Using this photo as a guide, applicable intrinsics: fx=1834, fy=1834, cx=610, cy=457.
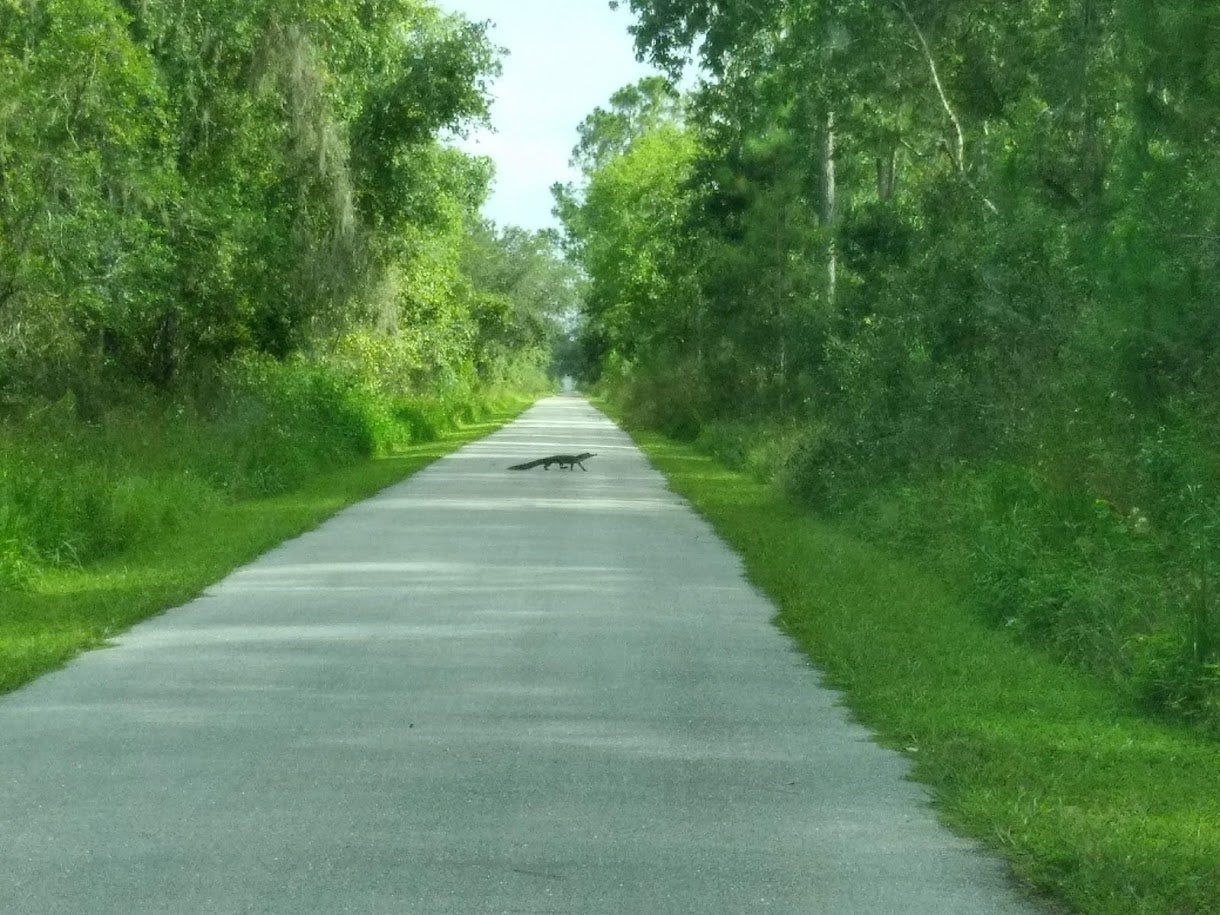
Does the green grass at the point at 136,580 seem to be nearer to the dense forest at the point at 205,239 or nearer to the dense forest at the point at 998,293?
the dense forest at the point at 205,239

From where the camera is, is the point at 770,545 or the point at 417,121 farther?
the point at 417,121

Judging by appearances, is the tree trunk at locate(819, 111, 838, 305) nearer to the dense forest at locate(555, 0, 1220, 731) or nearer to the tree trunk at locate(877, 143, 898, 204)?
the dense forest at locate(555, 0, 1220, 731)

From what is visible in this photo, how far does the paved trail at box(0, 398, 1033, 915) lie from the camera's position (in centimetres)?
647

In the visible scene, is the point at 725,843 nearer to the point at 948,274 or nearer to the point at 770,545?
→ the point at 770,545

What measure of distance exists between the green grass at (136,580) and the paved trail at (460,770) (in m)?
0.33

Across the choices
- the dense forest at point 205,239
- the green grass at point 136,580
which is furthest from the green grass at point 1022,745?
Result: the dense forest at point 205,239

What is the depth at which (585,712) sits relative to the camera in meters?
9.94

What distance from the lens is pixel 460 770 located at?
8.38m

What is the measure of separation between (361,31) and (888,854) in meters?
31.6

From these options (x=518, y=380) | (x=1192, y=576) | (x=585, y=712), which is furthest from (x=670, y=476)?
(x=518, y=380)

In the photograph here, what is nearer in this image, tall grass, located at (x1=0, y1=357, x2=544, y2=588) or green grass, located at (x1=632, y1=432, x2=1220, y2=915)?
green grass, located at (x1=632, y1=432, x2=1220, y2=915)

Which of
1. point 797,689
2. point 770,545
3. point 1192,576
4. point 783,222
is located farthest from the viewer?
point 783,222

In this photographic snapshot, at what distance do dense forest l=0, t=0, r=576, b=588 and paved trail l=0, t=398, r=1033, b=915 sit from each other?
187 inches

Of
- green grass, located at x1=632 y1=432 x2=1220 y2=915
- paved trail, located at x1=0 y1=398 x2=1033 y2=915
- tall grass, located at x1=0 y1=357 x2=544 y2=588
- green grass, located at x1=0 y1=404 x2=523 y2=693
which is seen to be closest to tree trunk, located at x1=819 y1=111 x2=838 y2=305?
tall grass, located at x1=0 y1=357 x2=544 y2=588
